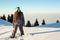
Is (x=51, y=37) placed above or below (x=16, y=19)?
below

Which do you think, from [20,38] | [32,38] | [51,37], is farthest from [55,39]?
[20,38]

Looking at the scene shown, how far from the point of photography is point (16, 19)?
52.7 ft

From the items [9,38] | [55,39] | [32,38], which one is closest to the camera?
[55,39]

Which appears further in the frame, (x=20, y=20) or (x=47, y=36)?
(x=20, y=20)

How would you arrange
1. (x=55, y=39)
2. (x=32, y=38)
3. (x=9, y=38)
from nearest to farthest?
(x=55, y=39) → (x=32, y=38) → (x=9, y=38)

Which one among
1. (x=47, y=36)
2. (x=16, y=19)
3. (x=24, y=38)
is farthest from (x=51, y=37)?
(x=16, y=19)

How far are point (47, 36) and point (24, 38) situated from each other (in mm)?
1465

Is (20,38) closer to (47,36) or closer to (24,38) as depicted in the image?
(24,38)

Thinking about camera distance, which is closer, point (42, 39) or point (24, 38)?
point (42, 39)

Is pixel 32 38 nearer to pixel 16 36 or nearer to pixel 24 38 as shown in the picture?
pixel 24 38

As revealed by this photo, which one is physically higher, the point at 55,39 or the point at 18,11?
the point at 18,11

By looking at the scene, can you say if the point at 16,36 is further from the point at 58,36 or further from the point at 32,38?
the point at 58,36

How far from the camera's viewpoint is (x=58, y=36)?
14562mm

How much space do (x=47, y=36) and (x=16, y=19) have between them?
8.10ft
